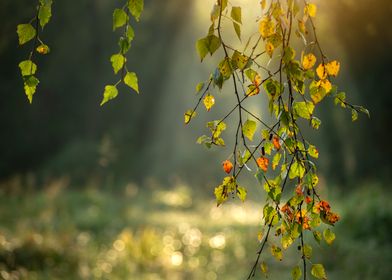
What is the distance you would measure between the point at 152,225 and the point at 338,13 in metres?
4.91

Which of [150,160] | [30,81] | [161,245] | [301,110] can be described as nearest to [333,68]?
[301,110]

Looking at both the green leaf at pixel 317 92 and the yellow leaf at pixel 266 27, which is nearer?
the yellow leaf at pixel 266 27

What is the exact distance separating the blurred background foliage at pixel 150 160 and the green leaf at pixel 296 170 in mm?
3918

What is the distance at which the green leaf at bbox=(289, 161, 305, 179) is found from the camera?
1.46 metres

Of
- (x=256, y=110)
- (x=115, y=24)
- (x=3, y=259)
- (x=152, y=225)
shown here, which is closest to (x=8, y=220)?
(x=152, y=225)

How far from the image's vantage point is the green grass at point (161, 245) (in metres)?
5.92

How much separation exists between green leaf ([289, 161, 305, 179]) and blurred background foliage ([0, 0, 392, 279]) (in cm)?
392

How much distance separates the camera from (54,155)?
18.0 m

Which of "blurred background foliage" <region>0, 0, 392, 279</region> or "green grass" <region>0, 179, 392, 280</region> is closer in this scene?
"green grass" <region>0, 179, 392, 280</region>

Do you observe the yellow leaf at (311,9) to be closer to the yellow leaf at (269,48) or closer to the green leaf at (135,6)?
the yellow leaf at (269,48)

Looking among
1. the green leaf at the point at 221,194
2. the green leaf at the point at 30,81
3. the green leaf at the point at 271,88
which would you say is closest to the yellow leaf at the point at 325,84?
the green leaf at the point at 271,88

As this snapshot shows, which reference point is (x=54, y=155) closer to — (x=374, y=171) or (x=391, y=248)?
(x=374, y=171)

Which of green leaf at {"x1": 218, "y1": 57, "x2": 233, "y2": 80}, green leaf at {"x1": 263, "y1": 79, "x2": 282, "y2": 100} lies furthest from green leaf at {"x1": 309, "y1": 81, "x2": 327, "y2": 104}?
green leaf at {"x1": 218, "y1": 57, "x2": 233, "y2": 80}

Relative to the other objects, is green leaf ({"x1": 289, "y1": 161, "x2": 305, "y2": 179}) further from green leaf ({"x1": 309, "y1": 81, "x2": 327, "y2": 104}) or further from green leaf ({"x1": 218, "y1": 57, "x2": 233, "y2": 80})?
green leaf ({"x1": 218, "y1": 57, "x2": 233, "y2": 80})
